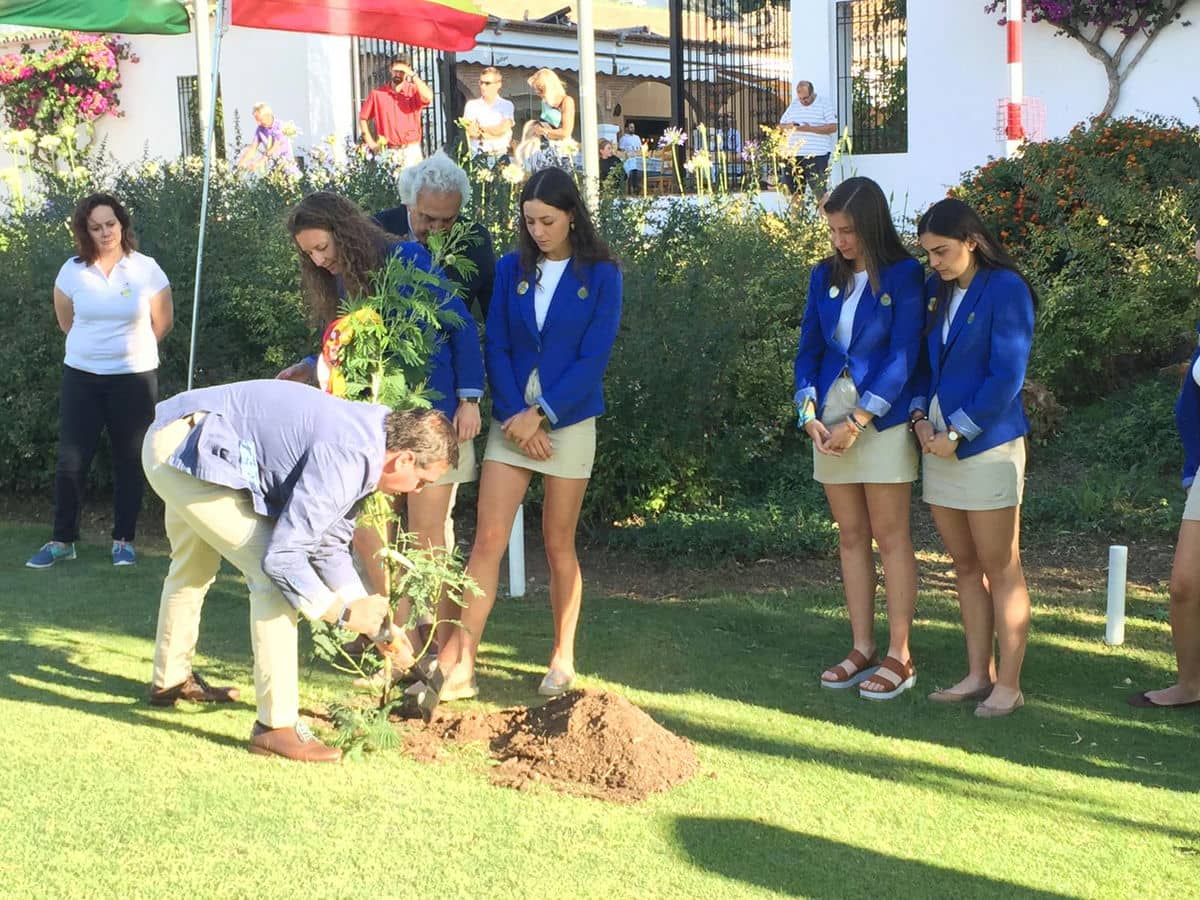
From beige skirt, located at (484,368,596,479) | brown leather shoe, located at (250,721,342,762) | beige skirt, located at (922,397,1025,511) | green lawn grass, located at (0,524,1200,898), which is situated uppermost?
beige skirt, located at (484,368,596,479)

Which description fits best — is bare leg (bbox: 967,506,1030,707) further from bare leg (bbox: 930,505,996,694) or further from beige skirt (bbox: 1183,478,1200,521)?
beige skirt (bbox: 1183,478,1200,521)

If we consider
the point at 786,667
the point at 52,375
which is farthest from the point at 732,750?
the point at 52,375

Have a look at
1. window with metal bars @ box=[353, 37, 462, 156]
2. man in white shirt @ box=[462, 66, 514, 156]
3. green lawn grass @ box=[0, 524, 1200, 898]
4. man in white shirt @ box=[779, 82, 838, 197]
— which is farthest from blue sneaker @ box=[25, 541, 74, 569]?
window with metal bars @ box=[353, 37, 462, 156]

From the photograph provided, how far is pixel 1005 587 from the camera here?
17.4 ft

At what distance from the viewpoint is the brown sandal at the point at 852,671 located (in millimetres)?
5703

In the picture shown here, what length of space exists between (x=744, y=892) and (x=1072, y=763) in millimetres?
1545

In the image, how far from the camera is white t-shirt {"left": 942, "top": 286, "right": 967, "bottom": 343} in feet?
17.5

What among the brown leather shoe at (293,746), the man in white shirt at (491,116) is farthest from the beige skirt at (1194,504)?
the man in white shirt at (491,116)

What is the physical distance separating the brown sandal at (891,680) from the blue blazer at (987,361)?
92 cm

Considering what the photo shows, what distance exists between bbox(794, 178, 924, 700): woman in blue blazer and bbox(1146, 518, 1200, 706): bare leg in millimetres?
959

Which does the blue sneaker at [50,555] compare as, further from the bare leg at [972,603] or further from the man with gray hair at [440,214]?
the bare leg at [972,603]

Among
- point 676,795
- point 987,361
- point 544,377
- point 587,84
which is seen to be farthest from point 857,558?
point 587,84

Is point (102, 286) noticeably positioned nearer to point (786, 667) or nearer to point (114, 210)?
point (114, 210)

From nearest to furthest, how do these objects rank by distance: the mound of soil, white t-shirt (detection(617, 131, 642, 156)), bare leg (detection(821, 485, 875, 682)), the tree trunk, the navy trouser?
the mound of soil
bare leg (detection(821, 485, 875, 682))
the navy trouser
the tree trunk
white t-shirt (detection(617, 131, 642, 156))
